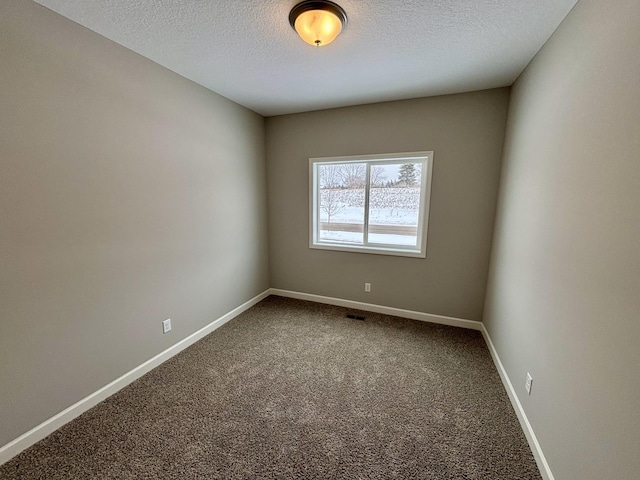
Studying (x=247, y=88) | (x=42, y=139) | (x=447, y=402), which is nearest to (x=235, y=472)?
(x=447, y=402)

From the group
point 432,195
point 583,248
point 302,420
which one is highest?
point 432,195

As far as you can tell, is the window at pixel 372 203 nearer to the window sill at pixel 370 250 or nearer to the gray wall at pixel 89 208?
the window sill at pixel 370 250

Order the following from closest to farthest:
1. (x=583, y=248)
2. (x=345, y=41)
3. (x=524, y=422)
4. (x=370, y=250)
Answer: (x=583, y=248) → (x=524, y=422) → (x=345, y=41) → (x=370, y=250)

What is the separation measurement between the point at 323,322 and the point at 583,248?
2.44 m

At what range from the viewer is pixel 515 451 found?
5.00 feet

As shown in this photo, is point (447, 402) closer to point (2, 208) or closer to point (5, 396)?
point (5, 396)

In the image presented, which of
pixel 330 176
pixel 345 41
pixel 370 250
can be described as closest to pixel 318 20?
pixel 345 41

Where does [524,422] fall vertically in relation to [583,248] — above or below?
below

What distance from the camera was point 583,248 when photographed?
1222 mm

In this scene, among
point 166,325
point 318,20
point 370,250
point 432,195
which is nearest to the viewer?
point 318,20

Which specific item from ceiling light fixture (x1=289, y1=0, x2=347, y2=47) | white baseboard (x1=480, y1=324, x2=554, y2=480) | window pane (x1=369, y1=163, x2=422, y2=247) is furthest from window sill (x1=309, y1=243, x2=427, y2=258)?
ceiling light fixture (x1=289, y1=0, x2=347, y2=47)

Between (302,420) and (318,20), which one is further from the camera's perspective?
(302,420)

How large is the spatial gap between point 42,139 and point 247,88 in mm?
1684

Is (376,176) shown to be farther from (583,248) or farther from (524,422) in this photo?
(524,422)
